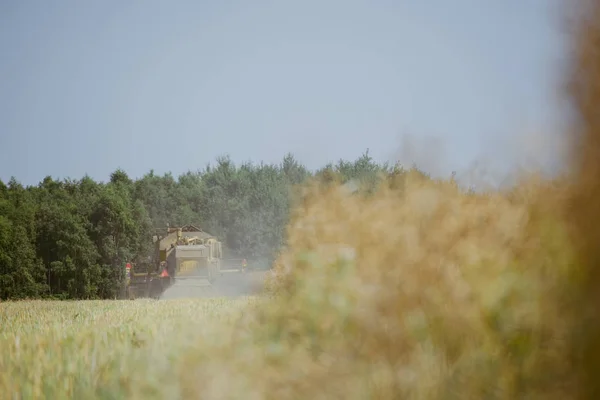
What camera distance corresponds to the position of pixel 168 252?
59.4 ft

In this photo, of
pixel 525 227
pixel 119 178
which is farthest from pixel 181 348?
pixel 119 178

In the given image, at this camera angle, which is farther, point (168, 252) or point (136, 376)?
point (168, 252)

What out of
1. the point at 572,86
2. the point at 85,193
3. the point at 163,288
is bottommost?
the point at 163,288

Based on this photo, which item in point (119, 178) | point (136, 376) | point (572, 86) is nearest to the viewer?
point (572, 86)

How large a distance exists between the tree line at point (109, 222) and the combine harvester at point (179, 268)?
137 inches

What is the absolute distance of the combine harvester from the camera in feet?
56.6

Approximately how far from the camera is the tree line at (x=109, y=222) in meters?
20.0

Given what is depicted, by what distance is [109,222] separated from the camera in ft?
72.8

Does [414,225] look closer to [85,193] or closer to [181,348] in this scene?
[181,348]

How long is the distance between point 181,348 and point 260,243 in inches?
822

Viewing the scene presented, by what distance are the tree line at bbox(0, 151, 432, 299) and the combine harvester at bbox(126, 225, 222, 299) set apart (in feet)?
11.4

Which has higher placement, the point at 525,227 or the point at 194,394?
the point at 525,227

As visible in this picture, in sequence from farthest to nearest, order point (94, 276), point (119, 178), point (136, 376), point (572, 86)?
point (119, 178), point (94, 276), point (136, 376), point (572, 86)

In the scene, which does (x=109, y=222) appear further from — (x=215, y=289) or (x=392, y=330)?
(x=392, y=330)
